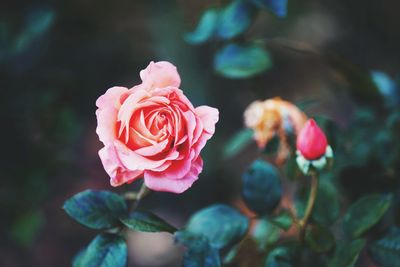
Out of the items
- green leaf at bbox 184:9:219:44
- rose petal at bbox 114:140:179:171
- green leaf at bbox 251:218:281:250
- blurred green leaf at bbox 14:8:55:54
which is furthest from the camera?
blurred green leaf at bbox 14:8:55:54

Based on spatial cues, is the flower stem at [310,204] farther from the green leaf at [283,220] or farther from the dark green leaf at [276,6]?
the dark green leaf at [276,6]

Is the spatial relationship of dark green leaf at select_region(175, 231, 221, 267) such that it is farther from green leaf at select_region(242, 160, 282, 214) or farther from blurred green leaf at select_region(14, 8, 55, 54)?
blurred green leaf at select_region(14, 8, 55, 54)

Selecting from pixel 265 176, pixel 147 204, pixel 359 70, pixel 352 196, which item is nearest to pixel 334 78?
pixel 359 70

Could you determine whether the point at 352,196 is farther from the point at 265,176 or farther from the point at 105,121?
the point at 105,121

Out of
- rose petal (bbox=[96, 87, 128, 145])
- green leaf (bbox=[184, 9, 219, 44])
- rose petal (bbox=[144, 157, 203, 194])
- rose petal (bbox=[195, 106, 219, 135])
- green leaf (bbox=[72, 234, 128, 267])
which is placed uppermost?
rose petal (bbox=[96, 87, 128, 145])

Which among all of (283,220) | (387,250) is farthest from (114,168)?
(387,250)

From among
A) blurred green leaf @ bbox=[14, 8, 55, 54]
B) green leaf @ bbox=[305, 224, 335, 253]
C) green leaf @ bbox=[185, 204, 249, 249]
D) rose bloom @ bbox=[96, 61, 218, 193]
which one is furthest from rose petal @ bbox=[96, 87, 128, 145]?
blurred green leaf @ bbox=[14, 8, 55, 54]

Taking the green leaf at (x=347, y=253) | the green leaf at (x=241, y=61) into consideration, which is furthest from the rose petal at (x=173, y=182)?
the green leaf at (x=241, y=61)

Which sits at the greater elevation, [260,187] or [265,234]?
[260,187]

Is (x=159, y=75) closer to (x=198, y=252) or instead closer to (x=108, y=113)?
(x=108, y=113)
